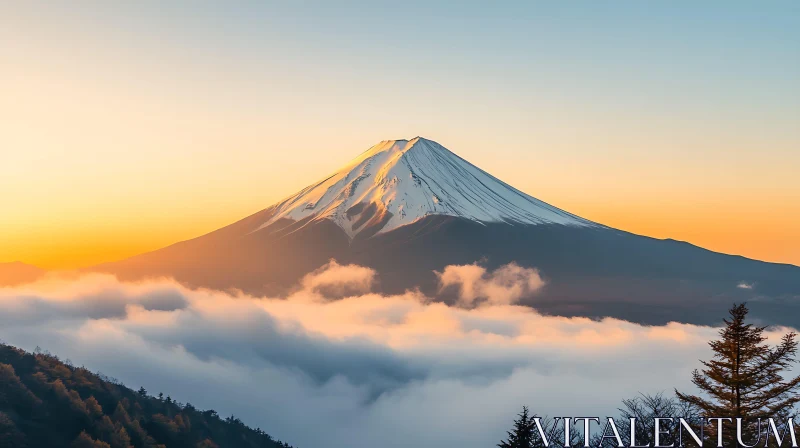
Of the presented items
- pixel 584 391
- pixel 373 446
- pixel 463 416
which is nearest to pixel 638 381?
pixel 584 391

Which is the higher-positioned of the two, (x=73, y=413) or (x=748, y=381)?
(x=748, y=381)

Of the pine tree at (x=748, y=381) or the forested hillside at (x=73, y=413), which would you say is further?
the forested hillside at (x=73, y=413)

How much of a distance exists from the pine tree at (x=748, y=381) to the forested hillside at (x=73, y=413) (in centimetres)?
5118

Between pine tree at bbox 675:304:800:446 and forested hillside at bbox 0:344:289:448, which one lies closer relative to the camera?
pine tree at bbox 675:304:800:446

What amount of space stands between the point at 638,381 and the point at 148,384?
121295mm

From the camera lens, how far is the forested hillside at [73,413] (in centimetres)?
6219

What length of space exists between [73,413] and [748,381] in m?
59.2

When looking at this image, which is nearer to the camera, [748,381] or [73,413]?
[748,381]

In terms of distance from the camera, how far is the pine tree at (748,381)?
24.6 m

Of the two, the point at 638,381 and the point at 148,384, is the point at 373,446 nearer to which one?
the point at 148,384

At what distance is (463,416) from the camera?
610 ft

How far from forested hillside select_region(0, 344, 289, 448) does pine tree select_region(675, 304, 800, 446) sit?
2015 inches

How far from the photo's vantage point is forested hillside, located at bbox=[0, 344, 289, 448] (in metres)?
62.2

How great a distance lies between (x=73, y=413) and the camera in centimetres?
6719
